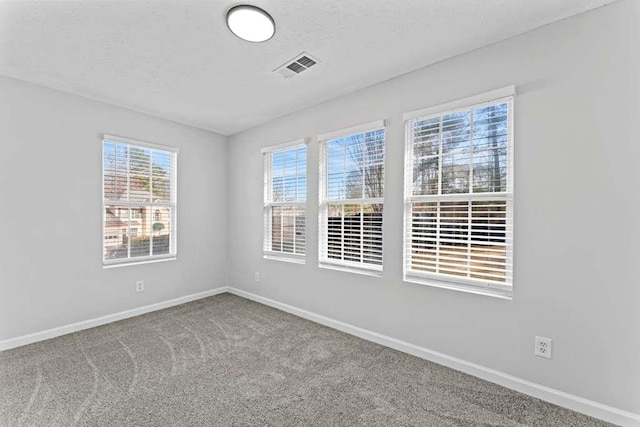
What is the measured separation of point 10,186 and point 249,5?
2.83m

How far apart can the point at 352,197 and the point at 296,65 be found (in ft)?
4.61

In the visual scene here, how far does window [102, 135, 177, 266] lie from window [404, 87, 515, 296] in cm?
319

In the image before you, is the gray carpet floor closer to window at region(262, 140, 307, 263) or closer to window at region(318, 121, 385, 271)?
window at region(318, 121, 385, 271)

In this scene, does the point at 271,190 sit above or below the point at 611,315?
above

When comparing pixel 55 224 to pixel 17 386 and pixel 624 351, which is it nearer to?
pixel 17 386

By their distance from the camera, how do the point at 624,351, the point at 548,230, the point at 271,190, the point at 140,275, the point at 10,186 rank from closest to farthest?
the point at 624,351, the point at 548,230, the point at 10,186, the point at 140,275, the point at 271,190

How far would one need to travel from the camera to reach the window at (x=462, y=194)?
7.16ft

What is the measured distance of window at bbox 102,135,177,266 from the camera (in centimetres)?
339

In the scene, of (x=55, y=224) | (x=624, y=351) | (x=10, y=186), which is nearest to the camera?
(x=624, y=351)

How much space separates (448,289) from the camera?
7.86 feet

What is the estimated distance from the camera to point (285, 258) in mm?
3814

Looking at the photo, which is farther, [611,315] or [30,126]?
[30,126]

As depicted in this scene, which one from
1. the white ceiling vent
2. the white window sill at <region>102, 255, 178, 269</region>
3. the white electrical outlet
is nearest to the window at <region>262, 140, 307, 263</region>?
the white ceiling vent

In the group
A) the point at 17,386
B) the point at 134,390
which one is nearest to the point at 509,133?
the point at 134,390
